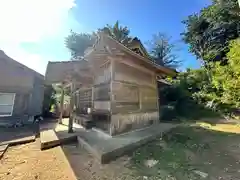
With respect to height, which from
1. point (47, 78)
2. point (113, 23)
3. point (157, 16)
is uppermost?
point (113, 23)

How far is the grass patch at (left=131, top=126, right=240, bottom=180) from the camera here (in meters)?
3.51

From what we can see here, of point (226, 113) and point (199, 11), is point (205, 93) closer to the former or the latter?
point (226, 113)

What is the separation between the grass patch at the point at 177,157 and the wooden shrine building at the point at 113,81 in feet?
5.19

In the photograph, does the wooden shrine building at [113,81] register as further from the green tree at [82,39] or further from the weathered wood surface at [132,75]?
the green tree at [82,39]

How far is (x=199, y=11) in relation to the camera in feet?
70.4

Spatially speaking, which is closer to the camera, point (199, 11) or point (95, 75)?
point (95, 75)

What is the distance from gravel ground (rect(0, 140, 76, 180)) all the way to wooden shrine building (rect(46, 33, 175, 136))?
2.04 metres

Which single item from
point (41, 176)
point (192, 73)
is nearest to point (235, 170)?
point (41, 176)

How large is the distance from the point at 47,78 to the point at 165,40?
2843cm

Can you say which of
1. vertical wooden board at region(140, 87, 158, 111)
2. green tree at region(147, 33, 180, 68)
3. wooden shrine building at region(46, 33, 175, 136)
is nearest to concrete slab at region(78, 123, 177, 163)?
wooden shrine building at region(46, 33, 175, 136)

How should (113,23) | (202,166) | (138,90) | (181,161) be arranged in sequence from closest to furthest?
(202,166) → (181,161) → (138,90) → (113,23)

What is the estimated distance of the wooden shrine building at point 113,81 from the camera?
5.86 m

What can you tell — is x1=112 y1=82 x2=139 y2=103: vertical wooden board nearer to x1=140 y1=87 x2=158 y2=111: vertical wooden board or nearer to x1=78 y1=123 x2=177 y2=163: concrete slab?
x1=140 y1=87 x2=158 y2=111: vertical wooden board

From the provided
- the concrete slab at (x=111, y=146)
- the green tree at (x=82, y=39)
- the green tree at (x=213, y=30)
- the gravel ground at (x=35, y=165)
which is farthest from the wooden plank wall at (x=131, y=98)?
the green tree at (x=82, y=39)
